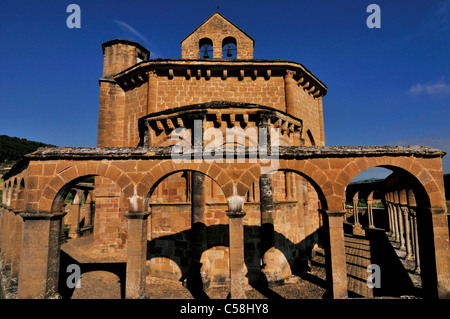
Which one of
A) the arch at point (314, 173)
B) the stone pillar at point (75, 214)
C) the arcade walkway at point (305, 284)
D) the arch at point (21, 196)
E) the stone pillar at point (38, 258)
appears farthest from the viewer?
the stone pillar at point (75, 214)

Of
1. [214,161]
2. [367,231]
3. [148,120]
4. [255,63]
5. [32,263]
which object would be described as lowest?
[367,231]

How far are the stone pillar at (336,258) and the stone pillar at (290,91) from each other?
22.4 feet

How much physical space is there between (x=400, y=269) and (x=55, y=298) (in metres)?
10.3

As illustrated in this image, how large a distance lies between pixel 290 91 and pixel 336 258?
8.33m

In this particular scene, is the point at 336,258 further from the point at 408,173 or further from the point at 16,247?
the point at 16,247

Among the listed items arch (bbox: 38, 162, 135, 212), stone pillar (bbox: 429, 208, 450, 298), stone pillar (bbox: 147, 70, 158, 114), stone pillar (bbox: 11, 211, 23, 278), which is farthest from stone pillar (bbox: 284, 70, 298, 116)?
stone pillar (bbox: 11, 211, 23, 278)

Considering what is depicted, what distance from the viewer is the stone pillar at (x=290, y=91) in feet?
38.3

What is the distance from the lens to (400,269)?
26.8 feet

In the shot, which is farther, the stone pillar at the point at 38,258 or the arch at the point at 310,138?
the arch at the point at 310,138

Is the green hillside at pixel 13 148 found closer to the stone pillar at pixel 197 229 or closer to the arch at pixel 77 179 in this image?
the arch at pixel 77 179

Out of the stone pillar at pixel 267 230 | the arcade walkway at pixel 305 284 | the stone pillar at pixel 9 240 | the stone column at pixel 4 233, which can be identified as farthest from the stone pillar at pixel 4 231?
the stone pillar at pixel 267 230

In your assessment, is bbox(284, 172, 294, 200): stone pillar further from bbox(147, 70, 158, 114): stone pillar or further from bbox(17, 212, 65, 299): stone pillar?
bbox(17, 212, 65, 299): stone pillar
